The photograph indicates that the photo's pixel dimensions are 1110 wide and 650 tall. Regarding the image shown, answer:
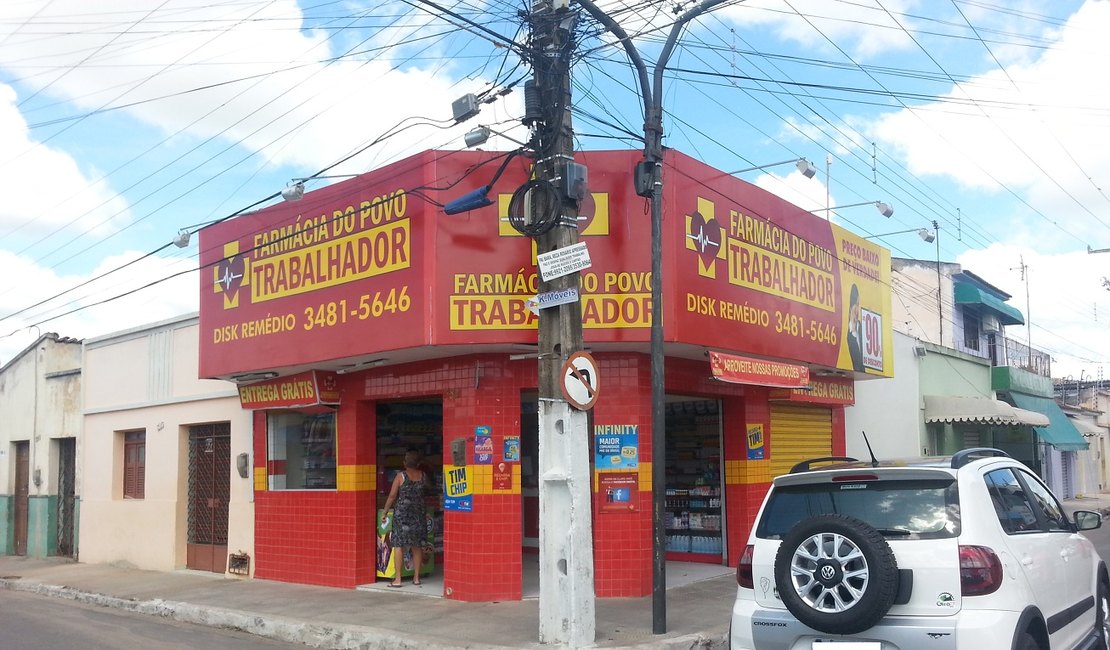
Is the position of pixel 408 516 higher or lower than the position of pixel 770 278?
lower

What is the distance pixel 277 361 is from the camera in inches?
508

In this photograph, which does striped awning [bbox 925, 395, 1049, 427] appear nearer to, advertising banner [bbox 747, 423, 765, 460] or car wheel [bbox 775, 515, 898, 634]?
advertising banner [bbox 747, 423, 765, 460]

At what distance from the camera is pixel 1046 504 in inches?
273

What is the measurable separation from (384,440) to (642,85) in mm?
6764

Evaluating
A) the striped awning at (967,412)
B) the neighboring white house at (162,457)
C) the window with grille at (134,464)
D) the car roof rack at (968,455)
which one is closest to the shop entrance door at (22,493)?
the neighboring white house at (162,457)

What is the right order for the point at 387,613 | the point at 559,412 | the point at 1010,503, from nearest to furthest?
the point at 1010,503 → the point at 559,412 → the point at 387,613

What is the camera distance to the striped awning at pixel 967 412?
19.9m

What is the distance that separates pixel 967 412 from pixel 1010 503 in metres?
14.9

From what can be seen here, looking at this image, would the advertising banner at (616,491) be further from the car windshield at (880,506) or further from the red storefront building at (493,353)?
the car windshield at (880,506)

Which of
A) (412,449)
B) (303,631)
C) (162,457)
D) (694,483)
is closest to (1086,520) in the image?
(303,631)

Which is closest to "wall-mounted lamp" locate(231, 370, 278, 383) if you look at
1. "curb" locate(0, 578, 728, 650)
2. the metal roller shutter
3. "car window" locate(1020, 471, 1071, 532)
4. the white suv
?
"curb" locate(0, 578, 728, 650)

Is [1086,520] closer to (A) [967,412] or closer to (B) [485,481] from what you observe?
(B) [485,481]

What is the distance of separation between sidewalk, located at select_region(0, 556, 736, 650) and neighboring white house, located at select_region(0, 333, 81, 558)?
5.25m

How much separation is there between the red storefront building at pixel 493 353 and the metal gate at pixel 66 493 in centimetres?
740
